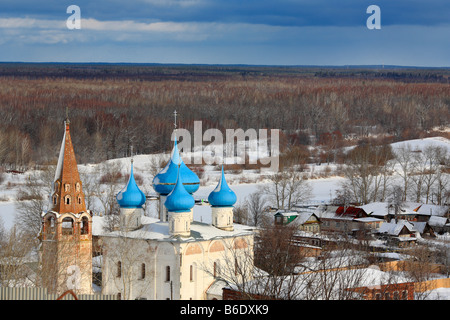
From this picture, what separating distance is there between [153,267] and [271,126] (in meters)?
46.7

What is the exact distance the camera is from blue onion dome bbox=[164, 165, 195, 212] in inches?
696

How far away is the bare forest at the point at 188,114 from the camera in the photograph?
51.4 meters

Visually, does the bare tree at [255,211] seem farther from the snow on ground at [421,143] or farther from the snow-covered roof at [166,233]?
the snow on ground at [421,143]

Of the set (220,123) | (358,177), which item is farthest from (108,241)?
(220,123)

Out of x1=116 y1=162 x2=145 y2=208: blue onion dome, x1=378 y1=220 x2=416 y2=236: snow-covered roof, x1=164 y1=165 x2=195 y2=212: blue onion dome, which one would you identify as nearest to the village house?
x1=378 y1=220 x2=416 y2=236: snow-covered roof

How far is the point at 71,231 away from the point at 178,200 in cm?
222

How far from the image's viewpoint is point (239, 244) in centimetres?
1888

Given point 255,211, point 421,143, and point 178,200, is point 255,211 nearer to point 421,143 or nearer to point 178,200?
point 178,200

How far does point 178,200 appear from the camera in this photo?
695 inches

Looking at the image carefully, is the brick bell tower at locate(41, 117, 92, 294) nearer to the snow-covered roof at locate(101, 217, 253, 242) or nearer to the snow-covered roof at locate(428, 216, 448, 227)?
the snow-covered roof at locate(101, 217, 253, 242)

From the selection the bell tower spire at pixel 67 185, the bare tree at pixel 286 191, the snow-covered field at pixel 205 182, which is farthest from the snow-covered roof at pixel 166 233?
the bare tree at pixel 286 191

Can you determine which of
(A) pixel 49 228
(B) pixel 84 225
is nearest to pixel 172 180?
(B) pixel 84 225

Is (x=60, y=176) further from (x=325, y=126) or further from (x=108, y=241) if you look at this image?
(x=325, y=126)

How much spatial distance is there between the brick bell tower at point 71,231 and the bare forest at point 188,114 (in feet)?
77.5
